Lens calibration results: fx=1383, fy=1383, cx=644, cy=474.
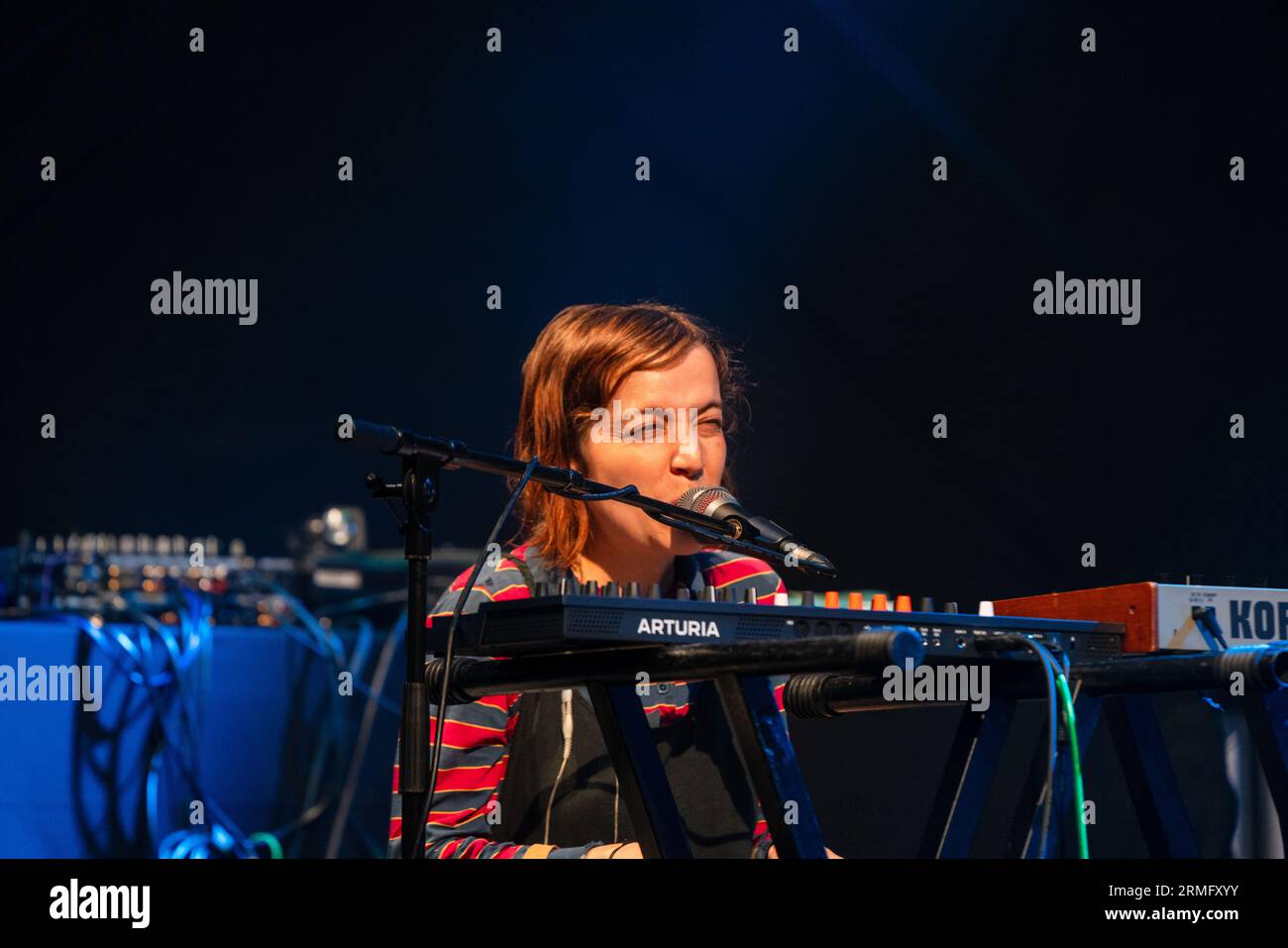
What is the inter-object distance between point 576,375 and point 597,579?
34cm

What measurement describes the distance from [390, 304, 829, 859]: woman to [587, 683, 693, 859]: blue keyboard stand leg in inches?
7.8

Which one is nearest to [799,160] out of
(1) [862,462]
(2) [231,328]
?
(1) [862,462]

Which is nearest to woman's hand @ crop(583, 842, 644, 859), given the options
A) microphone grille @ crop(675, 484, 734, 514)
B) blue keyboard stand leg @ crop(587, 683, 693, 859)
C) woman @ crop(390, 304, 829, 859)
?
woman @ crop(390, 304, 829, 859)

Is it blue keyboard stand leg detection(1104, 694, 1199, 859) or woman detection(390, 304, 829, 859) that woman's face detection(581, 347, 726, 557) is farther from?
blue keyboard stand leg detection(1104, 694, 1199, 859)

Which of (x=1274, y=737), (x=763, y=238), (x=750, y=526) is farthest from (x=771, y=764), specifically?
(x=763, y=238)

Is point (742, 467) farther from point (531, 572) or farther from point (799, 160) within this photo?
point (531, 572)

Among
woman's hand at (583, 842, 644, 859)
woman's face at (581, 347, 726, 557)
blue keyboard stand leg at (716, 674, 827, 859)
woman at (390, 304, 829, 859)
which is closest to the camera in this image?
blue keyboard stand leg at (716, 674, 827, 859)


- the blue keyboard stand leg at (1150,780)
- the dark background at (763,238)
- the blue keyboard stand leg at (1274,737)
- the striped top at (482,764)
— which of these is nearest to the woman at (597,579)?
the striped top at (482,764)

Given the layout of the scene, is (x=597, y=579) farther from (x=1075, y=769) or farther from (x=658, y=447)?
(x=1075, y=769)

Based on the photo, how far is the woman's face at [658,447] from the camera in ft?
6.84

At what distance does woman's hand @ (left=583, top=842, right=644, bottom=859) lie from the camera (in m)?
1.71

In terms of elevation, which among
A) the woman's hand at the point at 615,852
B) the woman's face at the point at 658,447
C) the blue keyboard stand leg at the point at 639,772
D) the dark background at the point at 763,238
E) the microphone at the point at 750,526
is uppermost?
the dark background at the point at 763,238

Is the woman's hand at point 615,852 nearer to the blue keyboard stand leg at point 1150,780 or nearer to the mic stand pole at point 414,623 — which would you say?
the mic stand pole at point 414,623

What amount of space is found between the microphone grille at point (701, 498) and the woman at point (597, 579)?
17cm
